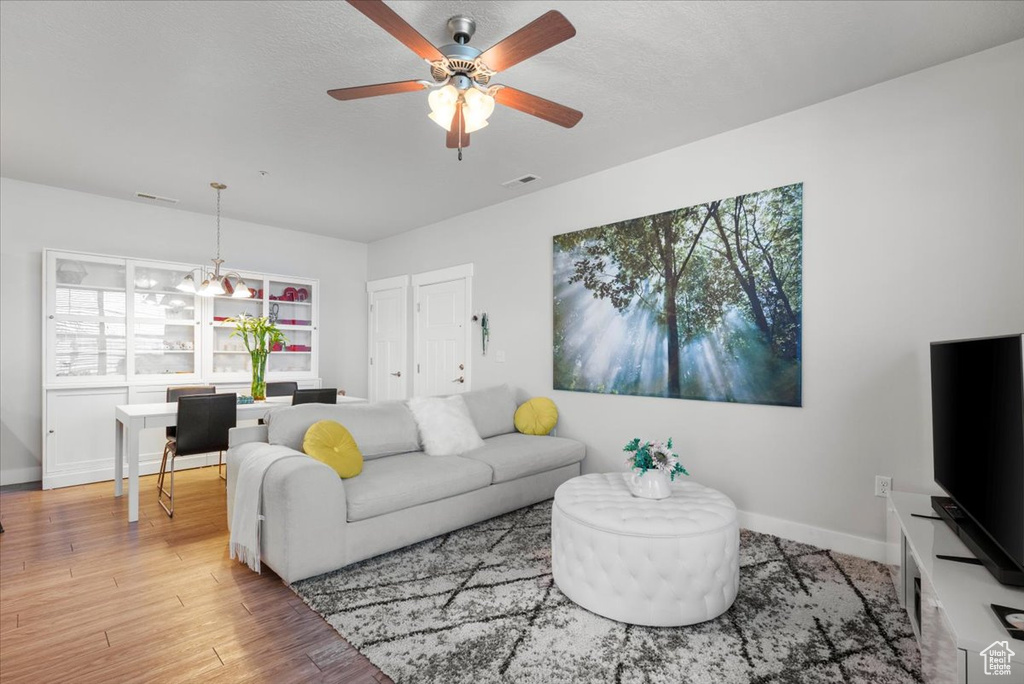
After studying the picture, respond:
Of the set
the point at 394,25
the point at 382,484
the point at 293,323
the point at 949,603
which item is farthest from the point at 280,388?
the point at 949,603

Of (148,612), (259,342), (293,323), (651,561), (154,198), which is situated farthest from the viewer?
(293,323)

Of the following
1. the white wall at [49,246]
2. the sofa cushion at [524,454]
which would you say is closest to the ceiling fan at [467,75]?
the sofa cushion at [524,454]

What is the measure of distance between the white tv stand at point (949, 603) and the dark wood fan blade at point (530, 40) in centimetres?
212

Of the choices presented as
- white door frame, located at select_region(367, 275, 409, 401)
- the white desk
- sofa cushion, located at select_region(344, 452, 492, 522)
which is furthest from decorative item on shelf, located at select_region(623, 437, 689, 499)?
white door frame, located at select_region(367, 275, 409, 401)

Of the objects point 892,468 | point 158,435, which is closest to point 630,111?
point 892,468

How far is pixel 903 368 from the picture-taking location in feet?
8.64

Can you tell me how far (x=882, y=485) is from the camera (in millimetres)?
2676

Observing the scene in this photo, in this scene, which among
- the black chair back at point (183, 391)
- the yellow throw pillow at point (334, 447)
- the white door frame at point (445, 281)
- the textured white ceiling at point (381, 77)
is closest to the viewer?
the textured white ceiling at point (381, 77)

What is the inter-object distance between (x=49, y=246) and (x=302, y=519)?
423 centimetres

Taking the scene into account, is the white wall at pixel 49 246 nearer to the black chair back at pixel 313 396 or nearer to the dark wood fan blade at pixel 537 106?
the black chair back at pixel 313 396

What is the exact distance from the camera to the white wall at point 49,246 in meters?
4.30

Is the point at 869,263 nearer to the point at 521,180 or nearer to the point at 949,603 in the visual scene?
the point at 949,603

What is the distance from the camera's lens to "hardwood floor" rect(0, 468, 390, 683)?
5.95ft

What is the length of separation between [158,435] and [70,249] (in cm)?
191
